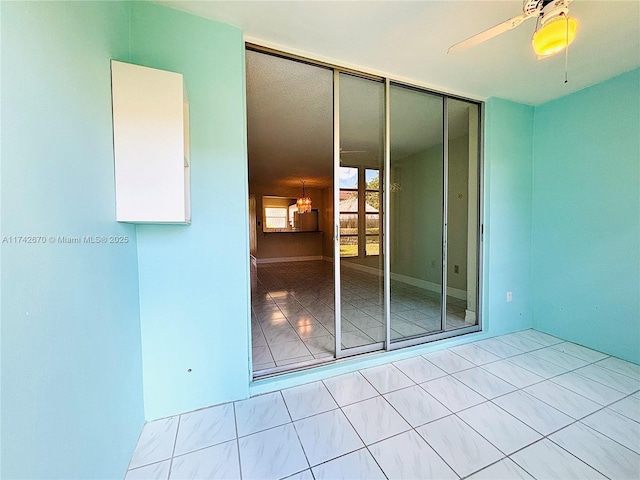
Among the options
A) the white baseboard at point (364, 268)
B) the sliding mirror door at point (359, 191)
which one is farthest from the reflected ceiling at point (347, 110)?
the white baseboard at point (364, 268)

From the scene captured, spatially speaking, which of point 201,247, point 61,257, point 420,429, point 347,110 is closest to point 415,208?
point 347,110

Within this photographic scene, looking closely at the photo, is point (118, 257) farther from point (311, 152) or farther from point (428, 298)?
point (311, 152)

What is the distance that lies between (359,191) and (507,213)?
1676 millimetres

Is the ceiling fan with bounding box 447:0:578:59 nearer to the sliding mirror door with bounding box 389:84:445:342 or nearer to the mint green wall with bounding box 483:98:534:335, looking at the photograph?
the sliding mirror door with bounding box 389:84:445:342

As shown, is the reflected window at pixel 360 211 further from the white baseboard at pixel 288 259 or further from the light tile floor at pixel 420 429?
the white baseboard at pixel 288 259

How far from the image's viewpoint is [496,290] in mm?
2738

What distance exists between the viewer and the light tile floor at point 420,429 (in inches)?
48.9

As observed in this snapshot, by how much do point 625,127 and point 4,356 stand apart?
13.2 feet

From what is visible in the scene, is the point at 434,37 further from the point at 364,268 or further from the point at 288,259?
the point at 288,259

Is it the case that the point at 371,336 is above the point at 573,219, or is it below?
below

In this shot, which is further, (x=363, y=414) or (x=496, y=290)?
(x=496, y=290)

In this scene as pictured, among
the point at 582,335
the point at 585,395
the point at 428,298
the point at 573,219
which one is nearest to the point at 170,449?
the point at 585,395

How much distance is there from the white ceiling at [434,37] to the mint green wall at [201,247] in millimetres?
205

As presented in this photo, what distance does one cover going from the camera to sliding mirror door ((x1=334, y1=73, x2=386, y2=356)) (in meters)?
2.19
